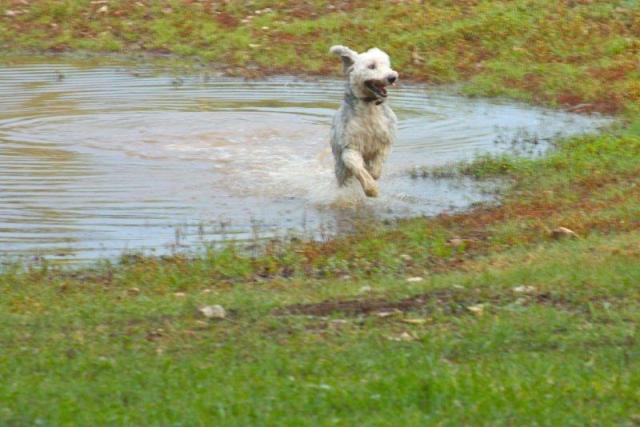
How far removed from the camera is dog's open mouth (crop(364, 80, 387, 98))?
40.7 feet

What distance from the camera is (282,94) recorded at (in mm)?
18641

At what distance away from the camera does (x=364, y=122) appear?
504 inches

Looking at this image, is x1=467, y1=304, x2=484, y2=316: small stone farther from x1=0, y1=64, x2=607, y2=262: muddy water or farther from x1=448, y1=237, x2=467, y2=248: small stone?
x1=0, y1=64, x2=607, y2=262: muddy water

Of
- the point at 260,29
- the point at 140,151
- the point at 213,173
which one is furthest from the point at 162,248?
the point at 260,29

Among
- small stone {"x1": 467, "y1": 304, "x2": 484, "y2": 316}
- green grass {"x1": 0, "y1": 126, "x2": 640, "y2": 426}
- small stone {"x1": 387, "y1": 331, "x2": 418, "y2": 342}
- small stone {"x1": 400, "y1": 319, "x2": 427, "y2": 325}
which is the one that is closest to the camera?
green grass {"x1": 0, "y1": 126, "x2": 640, "y2": 426}

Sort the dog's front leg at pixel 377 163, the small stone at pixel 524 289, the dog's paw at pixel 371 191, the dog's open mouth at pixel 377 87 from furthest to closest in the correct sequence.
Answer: the dog's front leg at pixel 377 163, the dog's paw at pixel 371 191, the dog's open mouth at pixel 377 87, the small stone at pixel 524 289

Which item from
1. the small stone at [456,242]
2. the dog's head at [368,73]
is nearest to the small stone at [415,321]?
the small stone at [456,242]

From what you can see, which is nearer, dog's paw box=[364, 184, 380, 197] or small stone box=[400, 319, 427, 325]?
small stone box=[400, 319, 427, 325]

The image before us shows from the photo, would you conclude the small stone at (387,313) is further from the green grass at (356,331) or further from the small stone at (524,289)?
the small stone at (524,289)

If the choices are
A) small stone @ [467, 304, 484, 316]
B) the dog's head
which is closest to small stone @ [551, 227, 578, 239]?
small stone @ [467, 304, 484, 316]

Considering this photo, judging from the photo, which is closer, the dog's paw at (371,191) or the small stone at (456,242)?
the small stone at (456,242)

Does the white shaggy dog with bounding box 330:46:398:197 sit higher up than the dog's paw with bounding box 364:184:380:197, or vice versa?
the white shaggy dog with bounding box 330:46:398:197

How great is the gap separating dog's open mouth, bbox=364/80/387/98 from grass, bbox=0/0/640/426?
1.41m

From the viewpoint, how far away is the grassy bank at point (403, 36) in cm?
1838
